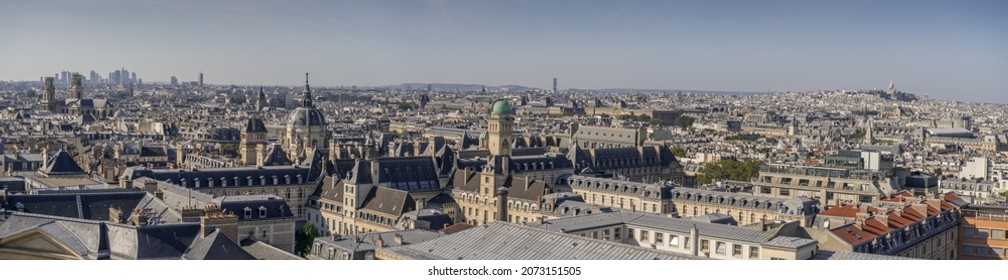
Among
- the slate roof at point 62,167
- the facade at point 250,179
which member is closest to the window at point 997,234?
the facade at point 250,179

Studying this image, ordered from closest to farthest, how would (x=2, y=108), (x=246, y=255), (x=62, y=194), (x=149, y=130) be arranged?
(x=246, y=255), (x=62, y=194), (x=149, y=130), (x=2, y=108)

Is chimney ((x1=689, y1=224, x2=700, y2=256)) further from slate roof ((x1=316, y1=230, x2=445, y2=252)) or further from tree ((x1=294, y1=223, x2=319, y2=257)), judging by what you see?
tree ((x1=294, y1=223, x2=319, y2=257))

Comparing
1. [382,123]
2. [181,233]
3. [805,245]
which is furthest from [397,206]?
[382,123]

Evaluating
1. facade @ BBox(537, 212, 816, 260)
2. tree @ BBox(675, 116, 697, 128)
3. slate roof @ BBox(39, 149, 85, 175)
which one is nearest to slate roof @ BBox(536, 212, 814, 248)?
facade @ BBox(537, 212, 816, 260)

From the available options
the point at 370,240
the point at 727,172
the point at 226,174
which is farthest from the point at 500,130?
the point at 370,240
